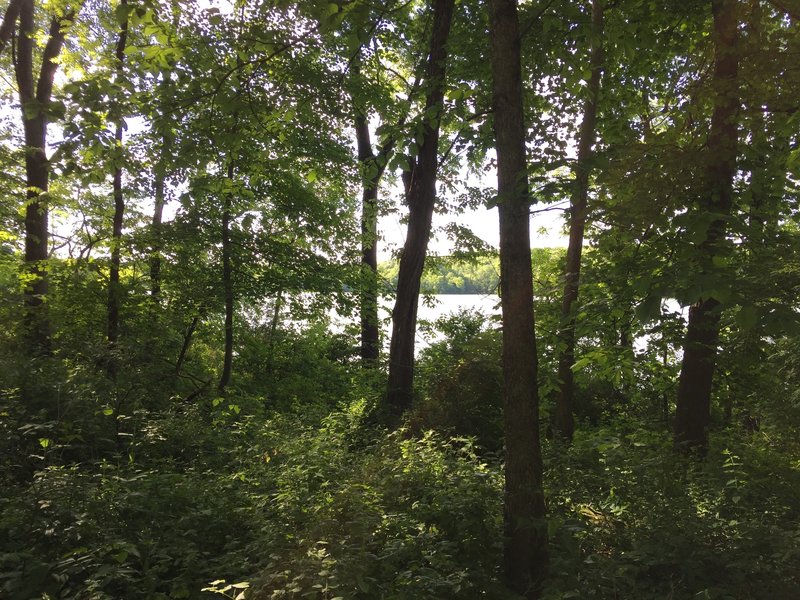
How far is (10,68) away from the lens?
12.4m

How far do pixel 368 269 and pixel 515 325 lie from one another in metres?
8.97

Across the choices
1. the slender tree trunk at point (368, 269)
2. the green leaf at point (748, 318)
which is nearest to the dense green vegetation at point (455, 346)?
the green leaf at point (748, 318)

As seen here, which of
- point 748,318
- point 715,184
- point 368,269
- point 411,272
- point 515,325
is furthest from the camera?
point 368,269

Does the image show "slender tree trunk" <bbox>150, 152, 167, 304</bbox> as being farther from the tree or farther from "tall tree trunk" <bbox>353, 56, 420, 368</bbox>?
"tall tree trunk" <bbox>353, 56, 420, 368</bbox>

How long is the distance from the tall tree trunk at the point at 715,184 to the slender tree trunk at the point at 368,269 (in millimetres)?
6746

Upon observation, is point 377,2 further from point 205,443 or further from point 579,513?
point 205,443

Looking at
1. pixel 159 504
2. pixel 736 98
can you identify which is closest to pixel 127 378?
pixel 159 504

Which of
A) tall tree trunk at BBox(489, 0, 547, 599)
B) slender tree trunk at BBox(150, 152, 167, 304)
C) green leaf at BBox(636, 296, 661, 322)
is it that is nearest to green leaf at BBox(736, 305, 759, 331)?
green leaf at BBox(636, 296, 661, 322)

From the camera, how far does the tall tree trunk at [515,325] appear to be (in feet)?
11.2

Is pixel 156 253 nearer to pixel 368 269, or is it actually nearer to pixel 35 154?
pixel 35 154

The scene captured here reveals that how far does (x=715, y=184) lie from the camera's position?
15.7 feet

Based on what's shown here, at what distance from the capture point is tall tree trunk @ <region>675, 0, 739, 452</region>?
15.7 ft

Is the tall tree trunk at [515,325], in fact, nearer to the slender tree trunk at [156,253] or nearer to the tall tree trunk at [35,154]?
the slender tree trunk at [156,253]

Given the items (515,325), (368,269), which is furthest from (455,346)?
(515,325)
